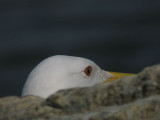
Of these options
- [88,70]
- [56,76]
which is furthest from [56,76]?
[88,70]

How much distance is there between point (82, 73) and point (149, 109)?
429 cm

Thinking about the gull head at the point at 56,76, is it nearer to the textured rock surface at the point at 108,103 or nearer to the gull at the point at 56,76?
the gull at the point at 56,76

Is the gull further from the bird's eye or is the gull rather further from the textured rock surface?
the textured rock surface

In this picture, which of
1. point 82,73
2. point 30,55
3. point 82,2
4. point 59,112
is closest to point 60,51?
point 30,55

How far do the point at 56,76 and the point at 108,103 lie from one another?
3.38 m

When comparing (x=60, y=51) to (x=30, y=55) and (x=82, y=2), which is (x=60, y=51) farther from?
(x=82, y=2)

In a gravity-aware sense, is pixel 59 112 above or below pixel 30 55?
below

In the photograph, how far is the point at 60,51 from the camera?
1697cm

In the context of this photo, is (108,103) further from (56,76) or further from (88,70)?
(88,70)

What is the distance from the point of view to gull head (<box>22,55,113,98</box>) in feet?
27.0

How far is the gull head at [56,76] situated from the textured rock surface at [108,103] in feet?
9.03

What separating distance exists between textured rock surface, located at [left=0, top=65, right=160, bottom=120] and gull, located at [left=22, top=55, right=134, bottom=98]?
2.75 meters

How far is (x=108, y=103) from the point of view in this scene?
16.7 ft

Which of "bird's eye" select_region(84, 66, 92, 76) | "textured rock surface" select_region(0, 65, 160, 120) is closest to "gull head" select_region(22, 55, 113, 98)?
"bird's eye" select_region(84, 66, 92, 76)
